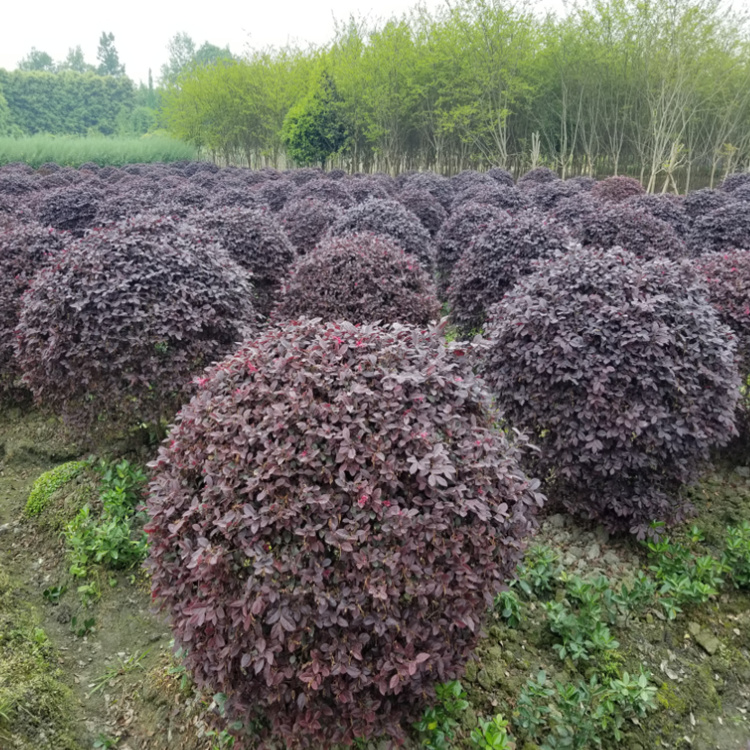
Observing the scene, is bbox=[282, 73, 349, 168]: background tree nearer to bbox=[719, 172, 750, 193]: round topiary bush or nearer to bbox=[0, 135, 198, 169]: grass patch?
bbox=[0, 135, 198, 169]: grass patch

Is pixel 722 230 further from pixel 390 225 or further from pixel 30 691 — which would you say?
pixel 30 691

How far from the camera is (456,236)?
900 cm

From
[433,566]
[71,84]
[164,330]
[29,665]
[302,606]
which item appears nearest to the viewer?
[302,606]

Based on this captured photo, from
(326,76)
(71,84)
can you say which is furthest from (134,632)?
(71,84)

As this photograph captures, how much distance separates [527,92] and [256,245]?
108ft

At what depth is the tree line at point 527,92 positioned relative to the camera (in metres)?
27.0

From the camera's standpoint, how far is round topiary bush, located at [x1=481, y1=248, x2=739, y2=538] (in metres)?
3.71

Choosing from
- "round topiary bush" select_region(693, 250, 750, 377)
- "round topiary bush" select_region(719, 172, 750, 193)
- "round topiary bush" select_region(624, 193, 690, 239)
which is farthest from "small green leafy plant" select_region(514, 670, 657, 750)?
"round topiary bush" select_region(719, 172, 750, 193)

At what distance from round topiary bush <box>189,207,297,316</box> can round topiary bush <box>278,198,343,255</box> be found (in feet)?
5.94

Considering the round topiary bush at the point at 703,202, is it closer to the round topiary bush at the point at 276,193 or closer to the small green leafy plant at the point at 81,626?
the round topiary bush at the point at 276,193

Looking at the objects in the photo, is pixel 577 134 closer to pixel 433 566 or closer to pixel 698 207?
pixel 698 207

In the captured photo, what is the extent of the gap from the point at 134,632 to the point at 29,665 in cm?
57

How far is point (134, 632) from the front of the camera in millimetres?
3477

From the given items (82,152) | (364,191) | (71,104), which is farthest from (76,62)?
(364,191)
